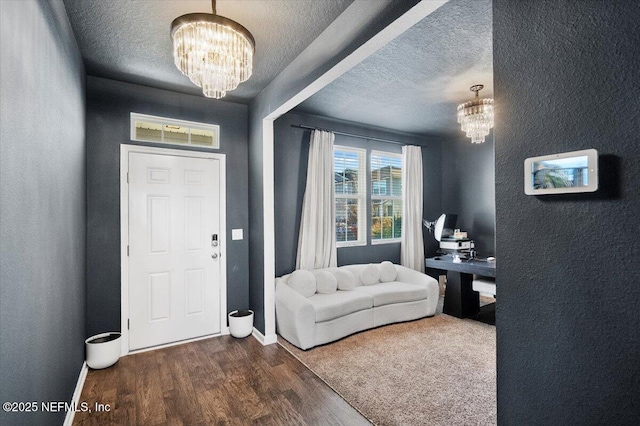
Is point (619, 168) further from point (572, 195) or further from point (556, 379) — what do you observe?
point (556, 379)

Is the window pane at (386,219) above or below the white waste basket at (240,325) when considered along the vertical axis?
above

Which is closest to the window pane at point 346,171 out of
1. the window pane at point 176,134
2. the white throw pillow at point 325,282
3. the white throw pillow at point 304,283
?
the white throw pillow at point 325,282

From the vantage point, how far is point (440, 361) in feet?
9.16

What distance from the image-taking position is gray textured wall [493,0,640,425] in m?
0.87

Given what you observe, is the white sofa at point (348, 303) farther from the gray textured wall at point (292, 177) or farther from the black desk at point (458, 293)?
the gray textured wall at point (292, 177)

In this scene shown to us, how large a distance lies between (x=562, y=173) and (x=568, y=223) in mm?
164

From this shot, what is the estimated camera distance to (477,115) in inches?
125

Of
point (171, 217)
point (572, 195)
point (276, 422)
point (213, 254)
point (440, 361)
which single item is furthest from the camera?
point (213, 254)

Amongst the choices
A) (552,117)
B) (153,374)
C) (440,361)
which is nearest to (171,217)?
(153,374)

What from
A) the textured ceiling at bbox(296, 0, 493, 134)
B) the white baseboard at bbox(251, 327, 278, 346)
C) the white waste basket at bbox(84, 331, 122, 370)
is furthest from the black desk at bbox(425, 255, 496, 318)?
the white waste basket at bbox(84, 331, 122, 370)

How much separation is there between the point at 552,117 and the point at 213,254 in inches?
129

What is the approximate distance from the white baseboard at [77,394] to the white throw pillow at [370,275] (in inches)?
118

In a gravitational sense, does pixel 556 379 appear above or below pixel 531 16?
below

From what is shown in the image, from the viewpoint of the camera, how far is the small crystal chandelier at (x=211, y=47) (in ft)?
5.39
